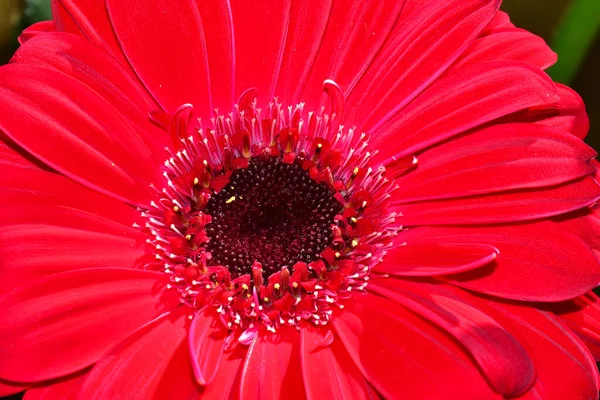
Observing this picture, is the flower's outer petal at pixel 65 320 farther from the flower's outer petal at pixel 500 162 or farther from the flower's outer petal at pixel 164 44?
the flower's outer petal at pixel 500 162

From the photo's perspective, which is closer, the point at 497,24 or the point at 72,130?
the point at 72,130

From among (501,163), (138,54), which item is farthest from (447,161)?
(138,54)

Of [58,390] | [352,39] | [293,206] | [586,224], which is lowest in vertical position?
[58,390]

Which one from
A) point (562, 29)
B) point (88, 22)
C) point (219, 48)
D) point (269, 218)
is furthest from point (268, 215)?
point (562, 29)

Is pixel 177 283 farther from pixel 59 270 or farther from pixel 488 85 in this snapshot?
pixel 488 85

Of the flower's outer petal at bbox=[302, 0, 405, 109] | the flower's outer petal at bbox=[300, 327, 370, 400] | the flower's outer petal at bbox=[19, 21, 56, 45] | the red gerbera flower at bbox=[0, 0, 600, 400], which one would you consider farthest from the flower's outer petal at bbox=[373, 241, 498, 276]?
the flower's outer petal at bbox=[19, 21, 56, 45]

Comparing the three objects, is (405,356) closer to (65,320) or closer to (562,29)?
(65,320)
